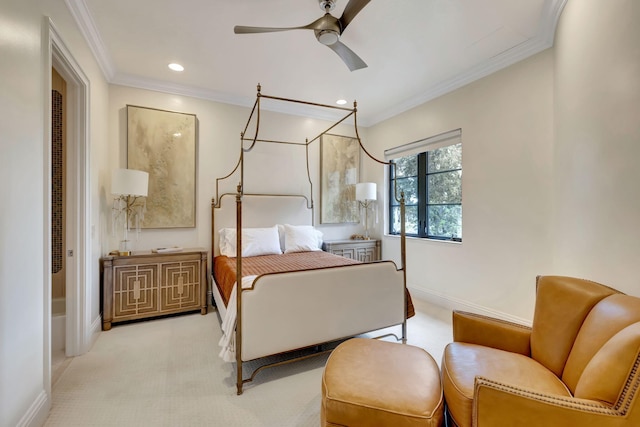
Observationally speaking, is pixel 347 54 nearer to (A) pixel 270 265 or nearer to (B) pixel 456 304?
(A) pixel 270 265

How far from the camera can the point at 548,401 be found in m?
1.02

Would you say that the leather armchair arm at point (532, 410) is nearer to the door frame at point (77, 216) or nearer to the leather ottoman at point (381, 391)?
the leather ottoman at point (381, 391)

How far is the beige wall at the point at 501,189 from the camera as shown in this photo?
2756 mm

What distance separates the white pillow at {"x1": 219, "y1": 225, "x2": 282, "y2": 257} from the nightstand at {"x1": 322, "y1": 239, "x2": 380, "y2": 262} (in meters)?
0.92

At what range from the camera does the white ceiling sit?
233 centimetres

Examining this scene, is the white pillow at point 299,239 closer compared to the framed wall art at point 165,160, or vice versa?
the framed wall art at point 165,160

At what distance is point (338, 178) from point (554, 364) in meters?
3.84

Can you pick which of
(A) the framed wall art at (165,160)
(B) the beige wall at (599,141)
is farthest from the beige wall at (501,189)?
(A) the framed wall art at (165,160)

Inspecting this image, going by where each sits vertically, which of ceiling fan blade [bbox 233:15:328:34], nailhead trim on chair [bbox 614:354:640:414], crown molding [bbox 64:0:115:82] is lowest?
nailhead trim on chair [bbox 614:354:640:414]

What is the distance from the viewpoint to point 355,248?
15.4 feet

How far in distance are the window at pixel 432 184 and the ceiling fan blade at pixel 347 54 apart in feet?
5.94

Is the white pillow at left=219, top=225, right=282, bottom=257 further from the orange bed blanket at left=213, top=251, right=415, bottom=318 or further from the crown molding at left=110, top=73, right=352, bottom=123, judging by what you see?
the crown molding at left=110, top=73, right=352, bottom=123

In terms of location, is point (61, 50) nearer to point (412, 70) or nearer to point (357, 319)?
point (357, 319)

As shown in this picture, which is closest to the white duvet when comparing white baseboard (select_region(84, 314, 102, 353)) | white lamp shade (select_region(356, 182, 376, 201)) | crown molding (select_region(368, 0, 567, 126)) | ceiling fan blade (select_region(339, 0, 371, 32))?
white baseboard (select_region(84, 314, 102, 353))
